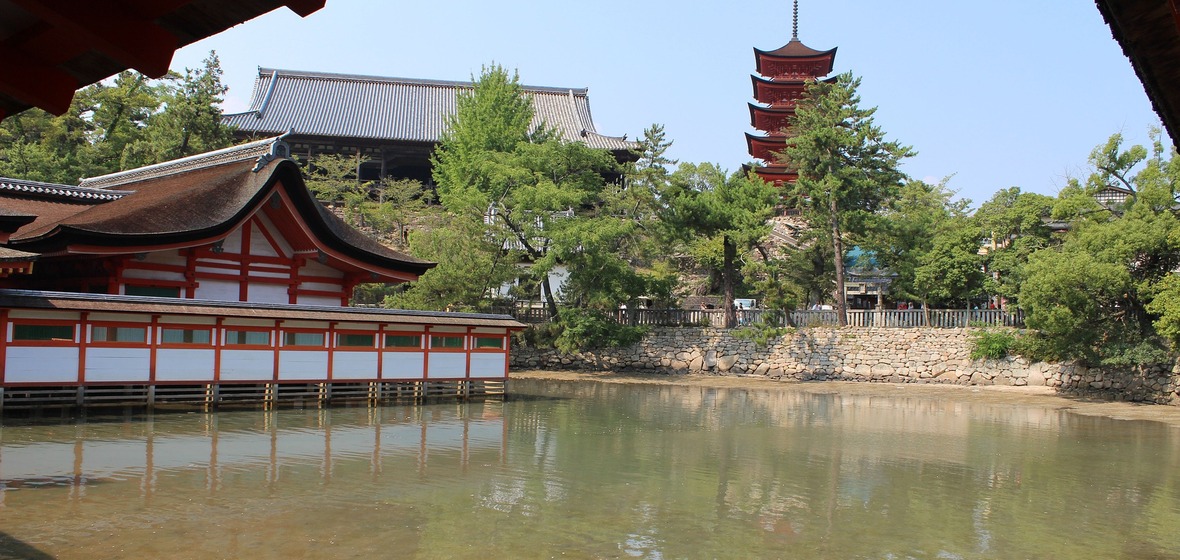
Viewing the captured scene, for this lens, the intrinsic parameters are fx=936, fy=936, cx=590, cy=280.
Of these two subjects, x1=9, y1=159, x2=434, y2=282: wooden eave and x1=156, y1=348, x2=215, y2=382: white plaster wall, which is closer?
x1=156, y1=348, x2=215, y2=382: white plaster wall

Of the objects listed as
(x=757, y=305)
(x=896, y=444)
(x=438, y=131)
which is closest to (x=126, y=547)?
(x=896, y=444)

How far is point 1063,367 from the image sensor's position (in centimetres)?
2677

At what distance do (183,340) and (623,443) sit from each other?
8.51 metres

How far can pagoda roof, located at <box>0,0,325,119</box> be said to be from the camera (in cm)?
348

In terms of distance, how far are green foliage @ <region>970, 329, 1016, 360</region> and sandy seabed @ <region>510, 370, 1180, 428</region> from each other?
37.8 inches

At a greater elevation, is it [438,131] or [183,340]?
[438,131]

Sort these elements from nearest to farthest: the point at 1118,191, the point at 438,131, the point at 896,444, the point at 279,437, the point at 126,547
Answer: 1. the point at 126,547
2. the point at 279,437
3. the point at 896,444
4. the point at 1118,191
5. the point at 438,131

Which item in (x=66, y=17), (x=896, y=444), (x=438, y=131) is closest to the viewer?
(x=66, y=17)

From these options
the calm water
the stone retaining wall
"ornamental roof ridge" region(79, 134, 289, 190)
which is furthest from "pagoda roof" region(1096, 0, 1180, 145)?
the stone retaining wall

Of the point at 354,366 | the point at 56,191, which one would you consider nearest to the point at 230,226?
the point at 354,366

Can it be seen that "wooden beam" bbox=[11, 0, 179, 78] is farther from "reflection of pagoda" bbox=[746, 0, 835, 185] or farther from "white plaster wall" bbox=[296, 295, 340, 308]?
"reflection of pagoda" bbox=[746, 0, 835, 185]

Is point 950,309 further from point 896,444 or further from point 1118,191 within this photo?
point 896,444

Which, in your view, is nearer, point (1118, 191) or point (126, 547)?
point (126, 547)

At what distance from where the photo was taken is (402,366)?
20609 mm
